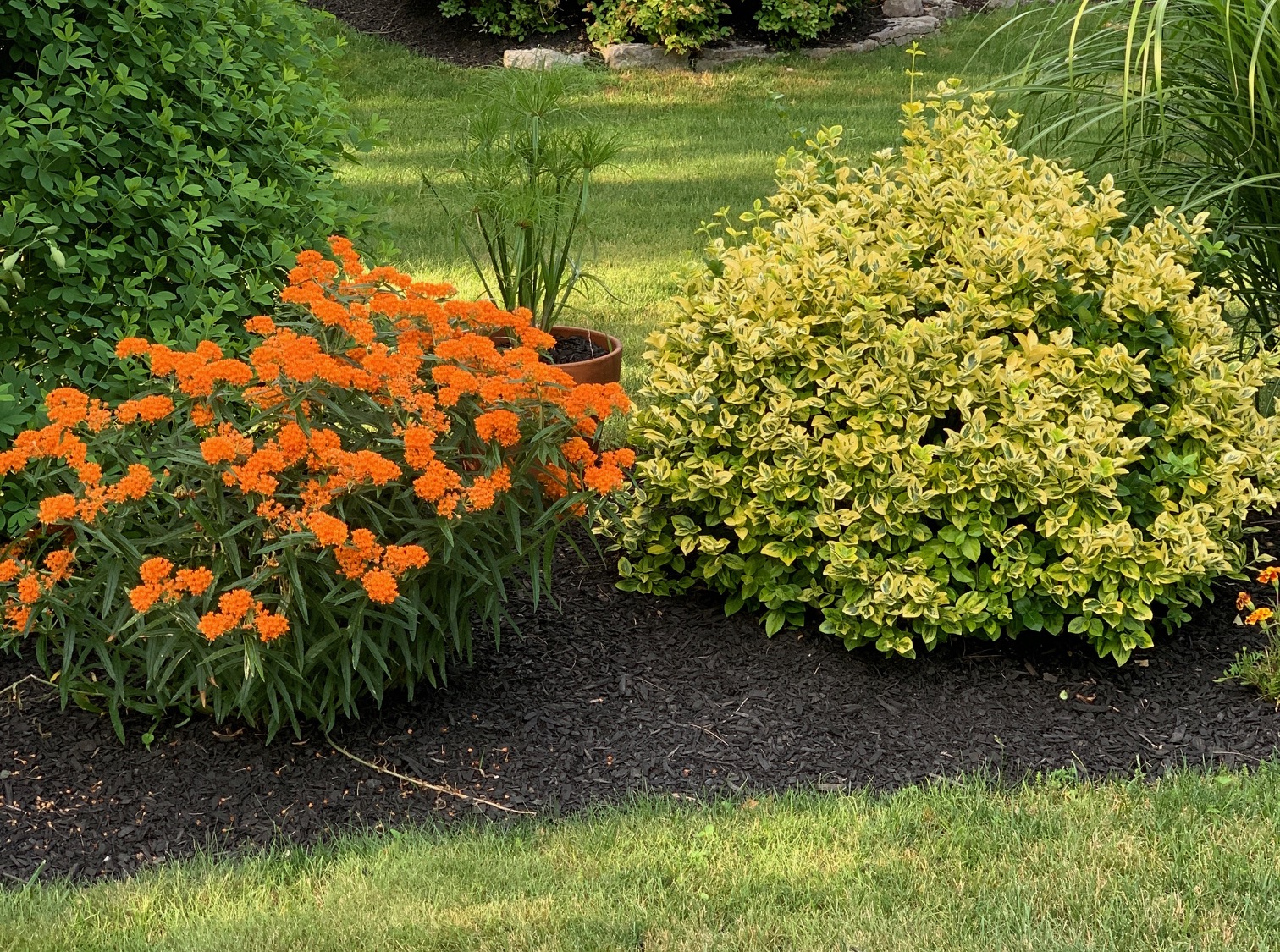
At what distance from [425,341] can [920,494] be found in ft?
4.54

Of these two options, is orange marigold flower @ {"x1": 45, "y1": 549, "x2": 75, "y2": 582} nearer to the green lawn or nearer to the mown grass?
the mown grass

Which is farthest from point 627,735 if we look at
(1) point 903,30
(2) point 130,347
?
(1) point 903,30

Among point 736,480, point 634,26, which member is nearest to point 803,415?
point 736,480

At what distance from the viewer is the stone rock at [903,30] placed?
12633mm

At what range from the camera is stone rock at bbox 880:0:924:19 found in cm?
1293

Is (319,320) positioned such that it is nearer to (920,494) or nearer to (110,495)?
(110,495)

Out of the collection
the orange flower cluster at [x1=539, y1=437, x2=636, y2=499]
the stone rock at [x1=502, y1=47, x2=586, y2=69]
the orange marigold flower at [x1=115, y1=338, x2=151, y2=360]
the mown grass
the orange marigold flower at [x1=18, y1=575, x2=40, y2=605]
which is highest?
the stone rock at [x1=502, y1=47, x2=586, y2=69]

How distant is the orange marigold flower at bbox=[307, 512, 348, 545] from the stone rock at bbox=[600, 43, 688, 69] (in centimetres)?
952

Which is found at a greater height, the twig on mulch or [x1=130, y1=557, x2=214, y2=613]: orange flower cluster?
[x1=130, y1=557, x2=214, y2=613]: orange flower cluster

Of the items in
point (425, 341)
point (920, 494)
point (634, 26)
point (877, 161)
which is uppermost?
point (634, 26)

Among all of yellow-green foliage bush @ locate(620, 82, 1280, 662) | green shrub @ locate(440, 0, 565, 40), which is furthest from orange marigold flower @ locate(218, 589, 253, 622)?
green shrub @ locate(440, 0, 565, 40)

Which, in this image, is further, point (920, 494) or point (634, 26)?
point (634, 26)

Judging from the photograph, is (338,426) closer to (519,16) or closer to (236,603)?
(236,603)

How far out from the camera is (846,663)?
387 cm
